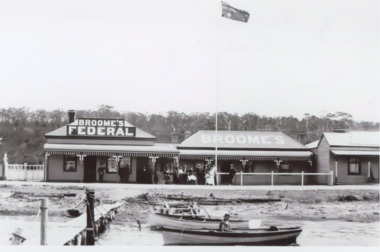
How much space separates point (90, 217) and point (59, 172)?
1334 mm

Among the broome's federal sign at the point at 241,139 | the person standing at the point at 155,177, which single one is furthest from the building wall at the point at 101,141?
the broome's federal sign at the point at 241,139

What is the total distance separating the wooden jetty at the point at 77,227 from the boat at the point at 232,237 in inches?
54.4

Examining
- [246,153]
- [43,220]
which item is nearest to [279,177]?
[246,153]

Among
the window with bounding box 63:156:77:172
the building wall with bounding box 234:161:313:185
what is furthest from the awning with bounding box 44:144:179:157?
the building wall with bounding box 234:161:313:185

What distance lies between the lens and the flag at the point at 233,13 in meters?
13.7

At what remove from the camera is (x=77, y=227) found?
1466 centimetres

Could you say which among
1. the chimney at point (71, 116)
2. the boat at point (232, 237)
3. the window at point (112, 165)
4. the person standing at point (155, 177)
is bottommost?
the boat at point (232, 237)

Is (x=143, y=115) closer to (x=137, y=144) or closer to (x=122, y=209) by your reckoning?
(x=137, y=144)

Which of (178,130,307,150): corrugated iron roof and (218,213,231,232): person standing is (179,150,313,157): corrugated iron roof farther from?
(218,213,231,232): person standing

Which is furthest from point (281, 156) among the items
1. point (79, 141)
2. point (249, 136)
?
point (79, 141)

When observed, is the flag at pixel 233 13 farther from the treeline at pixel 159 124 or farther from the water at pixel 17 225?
the water at pixel 17 225

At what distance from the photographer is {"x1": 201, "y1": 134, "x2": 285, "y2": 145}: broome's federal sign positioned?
599 inches

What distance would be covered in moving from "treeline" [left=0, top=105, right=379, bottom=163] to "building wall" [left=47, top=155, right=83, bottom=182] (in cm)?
30

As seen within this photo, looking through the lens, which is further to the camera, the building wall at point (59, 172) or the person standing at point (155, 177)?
the person standing at point (155, 177)
